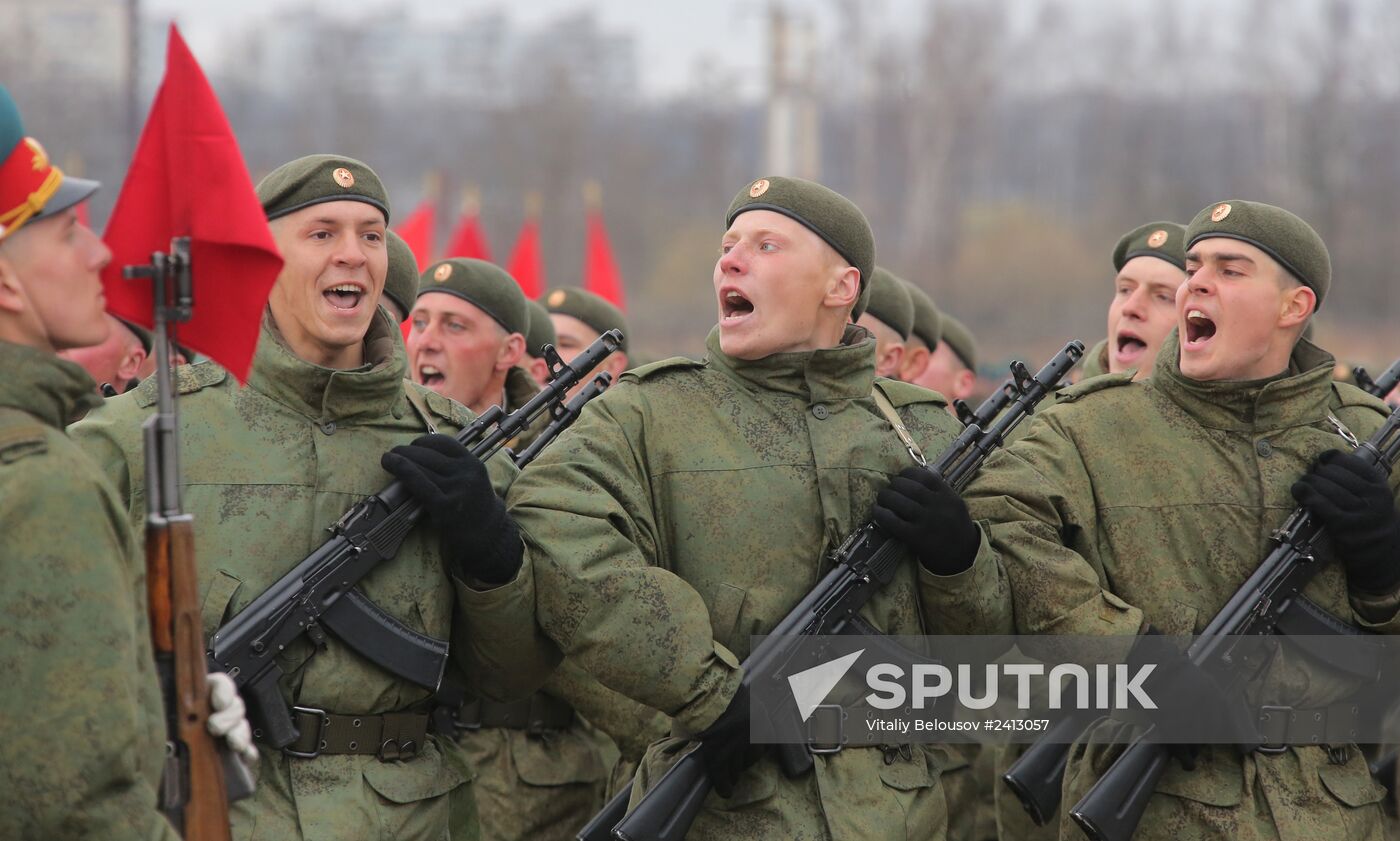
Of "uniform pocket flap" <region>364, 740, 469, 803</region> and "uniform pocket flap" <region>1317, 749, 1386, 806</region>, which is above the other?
"uniform pocket flap" <region>364, 740, 469, 803</region>

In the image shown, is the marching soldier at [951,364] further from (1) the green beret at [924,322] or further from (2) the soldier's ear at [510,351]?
(2) the soldier's ear at [510,351]

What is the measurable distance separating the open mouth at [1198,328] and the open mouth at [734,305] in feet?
4.47

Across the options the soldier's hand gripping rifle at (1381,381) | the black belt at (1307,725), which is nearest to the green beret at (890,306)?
the soldier's hand gripping rifle at (1381,381)

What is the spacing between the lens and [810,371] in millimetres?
5270

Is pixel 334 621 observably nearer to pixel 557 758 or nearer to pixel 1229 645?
pixel 557 758

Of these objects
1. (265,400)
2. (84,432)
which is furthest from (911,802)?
(84,432)

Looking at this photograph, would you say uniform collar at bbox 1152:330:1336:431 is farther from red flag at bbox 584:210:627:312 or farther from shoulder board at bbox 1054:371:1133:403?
red flag at bbox 584:210:627:312

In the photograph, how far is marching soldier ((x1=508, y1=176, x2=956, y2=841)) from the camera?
15.7 feet

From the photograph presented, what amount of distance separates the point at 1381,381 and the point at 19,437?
4819 mm

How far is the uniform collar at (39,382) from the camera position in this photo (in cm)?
340

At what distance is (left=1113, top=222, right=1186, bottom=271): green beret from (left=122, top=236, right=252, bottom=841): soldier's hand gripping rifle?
15.3 feet

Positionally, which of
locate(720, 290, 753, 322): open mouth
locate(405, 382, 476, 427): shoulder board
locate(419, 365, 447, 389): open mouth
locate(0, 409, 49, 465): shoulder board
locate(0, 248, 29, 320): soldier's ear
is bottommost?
locate(419, 365, 447, 389): open mouth

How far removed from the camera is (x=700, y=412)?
519 centimetres

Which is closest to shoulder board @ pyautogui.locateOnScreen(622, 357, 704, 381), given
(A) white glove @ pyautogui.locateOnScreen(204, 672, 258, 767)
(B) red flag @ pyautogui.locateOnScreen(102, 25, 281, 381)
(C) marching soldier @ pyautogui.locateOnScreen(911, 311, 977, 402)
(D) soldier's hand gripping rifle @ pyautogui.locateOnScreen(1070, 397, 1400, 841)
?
(B) red flag @ pyautogui.locateOnScreen(102, 25, 281, 381)
